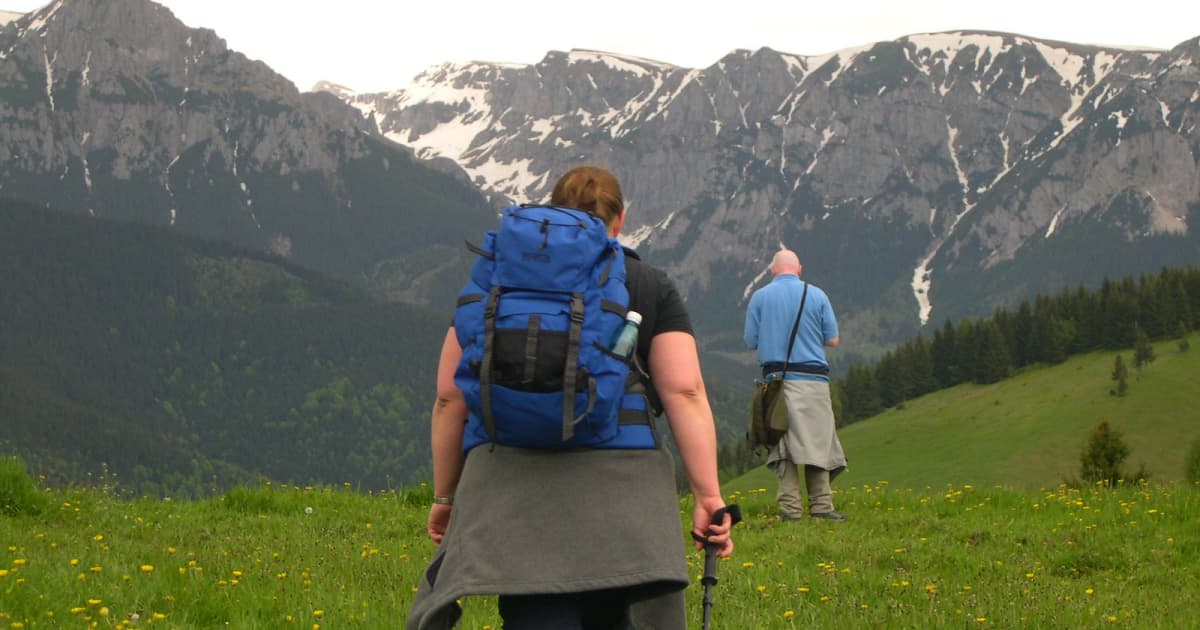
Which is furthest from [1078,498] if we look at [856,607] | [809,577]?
[856,607]

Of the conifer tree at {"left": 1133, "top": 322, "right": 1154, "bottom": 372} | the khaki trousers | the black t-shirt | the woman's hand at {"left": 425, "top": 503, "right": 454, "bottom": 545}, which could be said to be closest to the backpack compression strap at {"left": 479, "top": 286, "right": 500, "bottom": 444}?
the black t-shirt

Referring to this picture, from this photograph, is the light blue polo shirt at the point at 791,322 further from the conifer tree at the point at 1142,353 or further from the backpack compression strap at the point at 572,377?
the conifer tree at the point at 1142,353

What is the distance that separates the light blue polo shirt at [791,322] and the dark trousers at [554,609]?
10602 mm

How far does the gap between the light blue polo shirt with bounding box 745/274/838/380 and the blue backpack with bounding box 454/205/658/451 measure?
35.1ft

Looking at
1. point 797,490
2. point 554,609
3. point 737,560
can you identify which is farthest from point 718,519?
point 797,490

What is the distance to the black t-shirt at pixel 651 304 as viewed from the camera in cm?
583

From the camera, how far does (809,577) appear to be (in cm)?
1089

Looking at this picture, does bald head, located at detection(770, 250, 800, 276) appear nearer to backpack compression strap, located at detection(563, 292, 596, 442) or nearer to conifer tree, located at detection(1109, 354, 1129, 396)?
backpack compression strap, located at detection(563, 292, 596, 442)

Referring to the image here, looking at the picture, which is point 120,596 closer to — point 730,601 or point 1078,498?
point 730,601

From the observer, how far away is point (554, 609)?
218 inches

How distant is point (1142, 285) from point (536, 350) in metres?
135

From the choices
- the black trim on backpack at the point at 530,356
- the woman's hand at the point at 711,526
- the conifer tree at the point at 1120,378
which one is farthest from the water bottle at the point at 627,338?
the conifer tree at the point at 1120,378

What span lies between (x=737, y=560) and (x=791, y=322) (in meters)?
4.73

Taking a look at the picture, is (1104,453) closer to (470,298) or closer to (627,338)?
(627,338)
